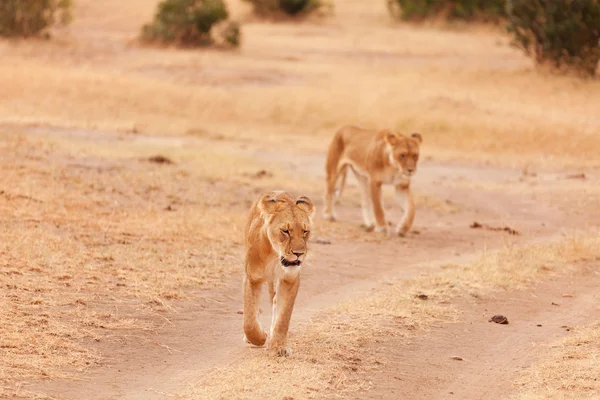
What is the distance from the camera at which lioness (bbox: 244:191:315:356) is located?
6742mm

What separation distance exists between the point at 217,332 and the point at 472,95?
16156 mm

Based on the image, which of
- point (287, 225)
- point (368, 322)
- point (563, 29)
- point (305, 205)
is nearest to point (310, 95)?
point (563, 29)

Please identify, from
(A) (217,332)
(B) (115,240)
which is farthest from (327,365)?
(B) (115,240)

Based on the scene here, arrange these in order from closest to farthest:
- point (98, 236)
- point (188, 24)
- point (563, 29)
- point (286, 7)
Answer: point (98, 236), point (563, 29), point (188, 24), point (286, 7)

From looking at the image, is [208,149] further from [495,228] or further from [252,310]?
[252,310]

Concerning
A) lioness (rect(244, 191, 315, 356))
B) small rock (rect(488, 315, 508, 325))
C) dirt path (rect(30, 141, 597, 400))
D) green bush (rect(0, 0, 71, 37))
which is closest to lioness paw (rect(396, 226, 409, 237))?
dirt path (rect(30, 141, 597, 400))

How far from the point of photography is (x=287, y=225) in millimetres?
6750

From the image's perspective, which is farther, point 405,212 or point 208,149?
point 208,149

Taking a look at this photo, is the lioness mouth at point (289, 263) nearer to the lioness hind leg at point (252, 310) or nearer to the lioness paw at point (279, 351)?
the lioness hind leg at point (252, 310)

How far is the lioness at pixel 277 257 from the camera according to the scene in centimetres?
674

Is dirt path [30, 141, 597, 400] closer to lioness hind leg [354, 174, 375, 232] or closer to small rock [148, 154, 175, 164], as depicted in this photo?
lioness hind leg [354, 174, 375, 232]

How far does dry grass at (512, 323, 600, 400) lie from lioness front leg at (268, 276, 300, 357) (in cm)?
148

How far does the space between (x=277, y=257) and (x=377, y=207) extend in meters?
5.89

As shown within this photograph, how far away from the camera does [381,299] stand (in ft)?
29.6
